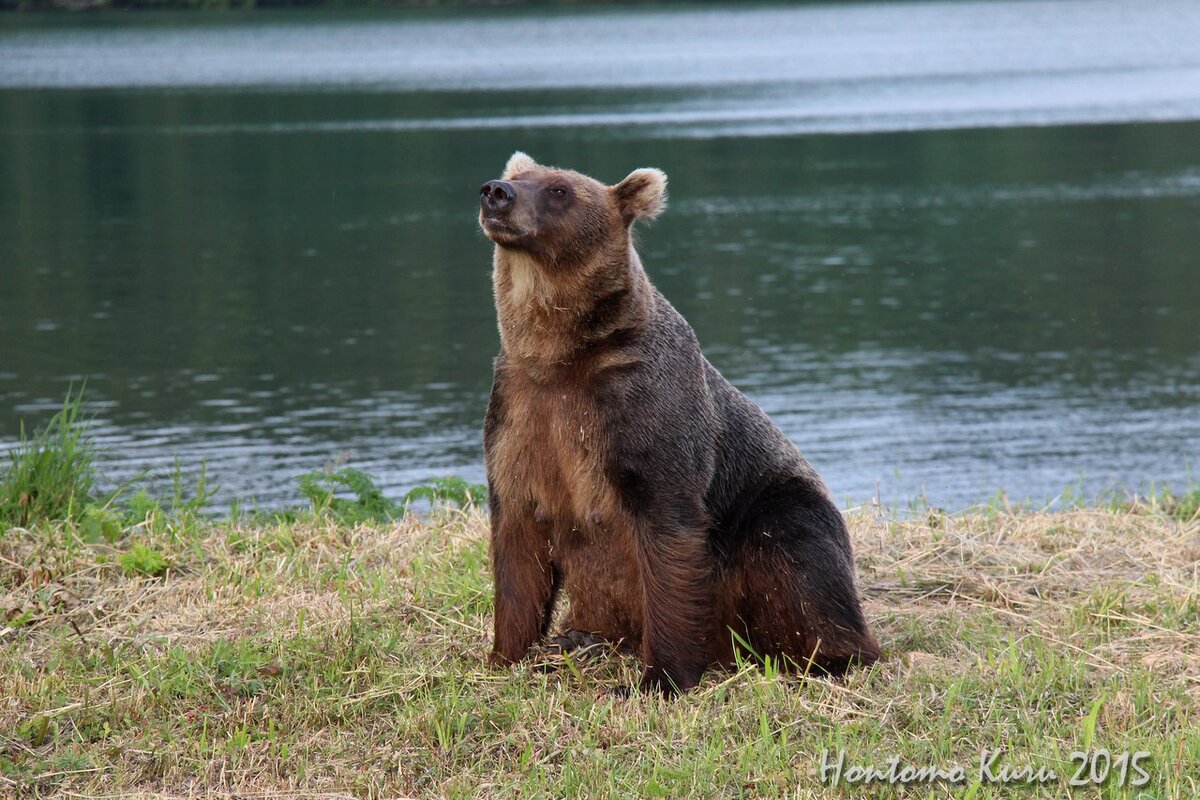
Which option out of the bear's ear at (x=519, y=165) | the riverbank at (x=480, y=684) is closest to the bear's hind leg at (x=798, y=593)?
the riverbank at (x=480, y=684)

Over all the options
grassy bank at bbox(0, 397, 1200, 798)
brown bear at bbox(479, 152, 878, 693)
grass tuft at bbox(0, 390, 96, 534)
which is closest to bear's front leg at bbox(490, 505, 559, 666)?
brown bear at bbox(479, 152, 878, 693)

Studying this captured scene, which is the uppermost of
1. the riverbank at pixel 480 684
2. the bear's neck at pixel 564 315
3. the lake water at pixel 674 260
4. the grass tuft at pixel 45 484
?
the bear's neck at pixel 564 315

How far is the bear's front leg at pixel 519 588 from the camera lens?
19.6ft

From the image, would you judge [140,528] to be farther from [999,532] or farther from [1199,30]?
[1199,30]

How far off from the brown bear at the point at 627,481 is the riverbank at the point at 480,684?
0.22m

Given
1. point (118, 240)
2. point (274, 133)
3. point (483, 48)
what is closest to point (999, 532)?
point (118, 240)

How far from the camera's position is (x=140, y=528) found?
7977 millimetres

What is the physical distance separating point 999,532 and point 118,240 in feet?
88.9

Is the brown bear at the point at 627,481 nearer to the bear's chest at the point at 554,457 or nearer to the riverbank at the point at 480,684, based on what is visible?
the bear's chest at the point at 554,457

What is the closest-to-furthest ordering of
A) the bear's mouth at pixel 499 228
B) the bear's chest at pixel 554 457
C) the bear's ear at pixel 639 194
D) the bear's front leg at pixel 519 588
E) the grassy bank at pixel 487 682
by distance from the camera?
the grassy bank at pixel 487 682
the bear's mouth at pixel 499 228
the bear's chest at pixel 554 457
the bear's ear at pixel 639 194
the bear's front leg at pixel 519 588

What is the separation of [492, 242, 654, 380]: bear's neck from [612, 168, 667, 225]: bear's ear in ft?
0.65

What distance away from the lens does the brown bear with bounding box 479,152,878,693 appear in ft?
18.6

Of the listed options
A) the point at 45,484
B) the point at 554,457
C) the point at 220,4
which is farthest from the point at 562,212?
the point at 220,4

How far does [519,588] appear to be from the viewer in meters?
6.07
